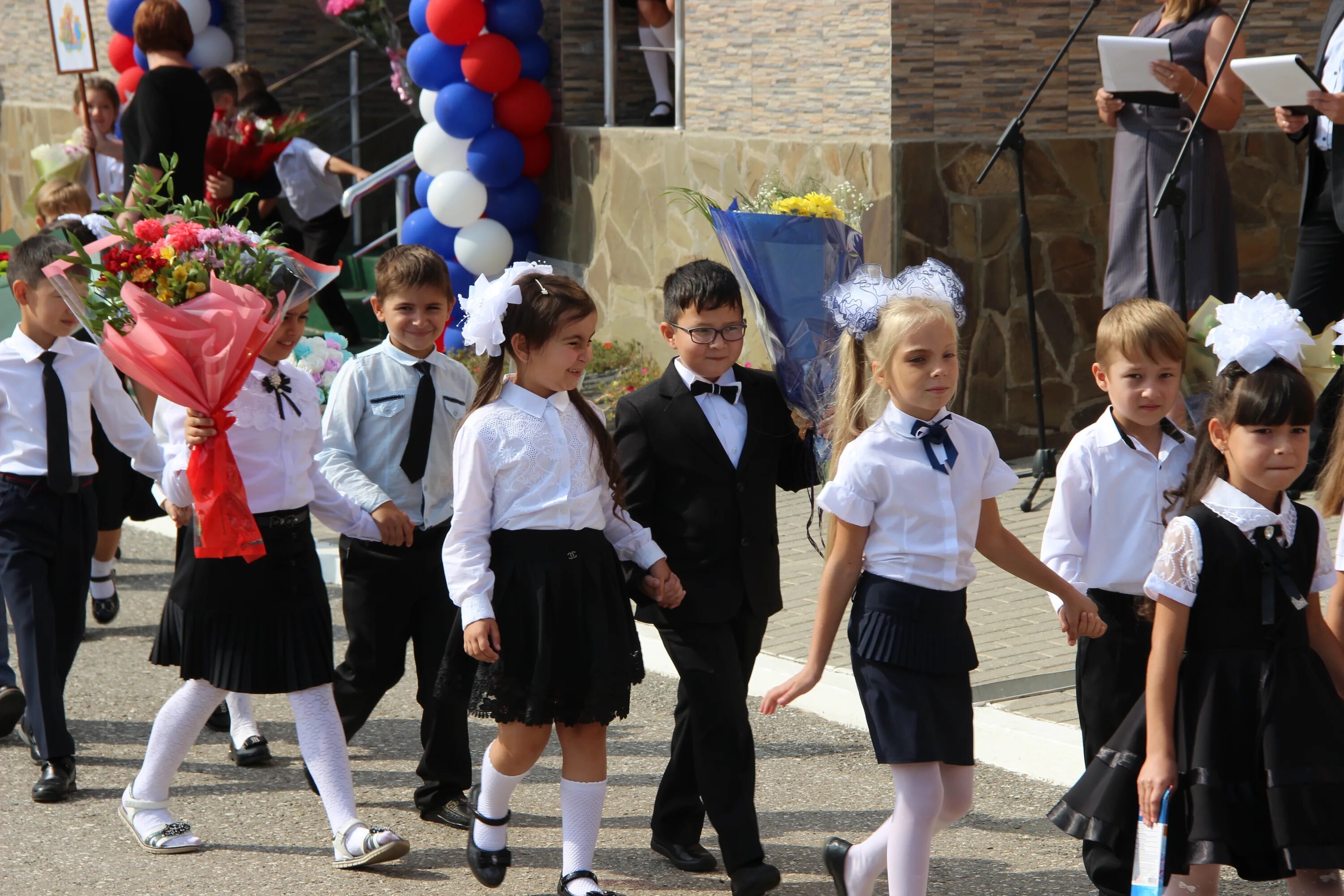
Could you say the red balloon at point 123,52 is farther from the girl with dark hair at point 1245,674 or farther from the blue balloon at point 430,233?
the girl with dark hair at point 1245,674

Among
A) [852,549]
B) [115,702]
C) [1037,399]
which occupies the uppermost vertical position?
[852,549]

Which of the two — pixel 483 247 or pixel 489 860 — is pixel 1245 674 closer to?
pixel 489 860

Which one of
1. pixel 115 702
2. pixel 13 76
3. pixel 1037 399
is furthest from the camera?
pixel 13 76

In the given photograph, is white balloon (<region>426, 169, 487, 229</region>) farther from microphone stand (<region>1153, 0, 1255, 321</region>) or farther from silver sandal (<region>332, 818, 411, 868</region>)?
silver sandal (<region>332, 818, 411, 868</region>)

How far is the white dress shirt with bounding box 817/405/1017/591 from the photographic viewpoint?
12.5ft

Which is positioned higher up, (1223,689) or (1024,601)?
(1223,689)

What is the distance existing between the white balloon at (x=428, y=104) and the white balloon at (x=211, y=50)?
3894mm

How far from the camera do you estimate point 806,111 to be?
9562 millimetres

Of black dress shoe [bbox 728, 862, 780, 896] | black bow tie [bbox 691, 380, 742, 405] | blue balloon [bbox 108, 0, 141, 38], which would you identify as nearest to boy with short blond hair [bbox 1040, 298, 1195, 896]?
black dress shoe [bbox 728, 862, 780, 896]

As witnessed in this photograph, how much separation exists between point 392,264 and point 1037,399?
440cm

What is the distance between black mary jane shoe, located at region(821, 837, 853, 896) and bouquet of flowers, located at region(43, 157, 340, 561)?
177 cm

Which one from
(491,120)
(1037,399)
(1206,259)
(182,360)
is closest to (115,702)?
(182,360)

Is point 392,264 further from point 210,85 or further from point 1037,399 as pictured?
point 210,85

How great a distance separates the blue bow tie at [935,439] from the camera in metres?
3.82
